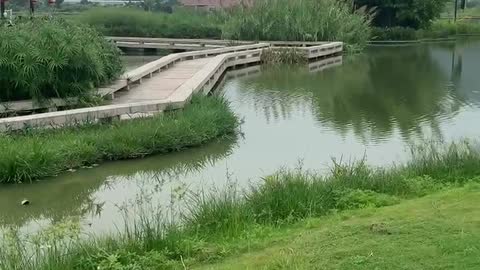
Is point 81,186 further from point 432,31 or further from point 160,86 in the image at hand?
point 432,31

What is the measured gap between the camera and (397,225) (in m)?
5.15

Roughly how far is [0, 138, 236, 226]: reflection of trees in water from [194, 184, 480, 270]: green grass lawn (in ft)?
9.86

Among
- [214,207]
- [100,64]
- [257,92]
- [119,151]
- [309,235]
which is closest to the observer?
[309,235]

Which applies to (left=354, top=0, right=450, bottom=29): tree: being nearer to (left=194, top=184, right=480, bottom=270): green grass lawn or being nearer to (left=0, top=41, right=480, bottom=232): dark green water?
(left=0, top=41, right=480, bottom=232): dark green water

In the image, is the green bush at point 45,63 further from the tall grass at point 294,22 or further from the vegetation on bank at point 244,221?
the tall grass at point 294,22

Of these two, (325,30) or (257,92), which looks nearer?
(257,92)

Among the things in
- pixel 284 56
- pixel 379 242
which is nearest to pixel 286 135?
pixel 379 242

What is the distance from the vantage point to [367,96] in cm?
1712

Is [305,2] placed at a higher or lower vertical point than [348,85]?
higher

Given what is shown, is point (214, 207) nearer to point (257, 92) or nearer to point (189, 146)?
point (189, 146)

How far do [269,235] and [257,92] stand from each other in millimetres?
12443

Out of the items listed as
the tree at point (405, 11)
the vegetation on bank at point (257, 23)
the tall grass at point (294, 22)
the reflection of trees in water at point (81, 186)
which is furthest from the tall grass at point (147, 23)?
the reflection of trees in water at point (81, 186)

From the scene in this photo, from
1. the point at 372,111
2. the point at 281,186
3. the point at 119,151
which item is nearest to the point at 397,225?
the point at 281,186

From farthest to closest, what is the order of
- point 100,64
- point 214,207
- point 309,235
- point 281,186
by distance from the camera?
point 100,64, point 281,186, point 214,207, point 309,235
